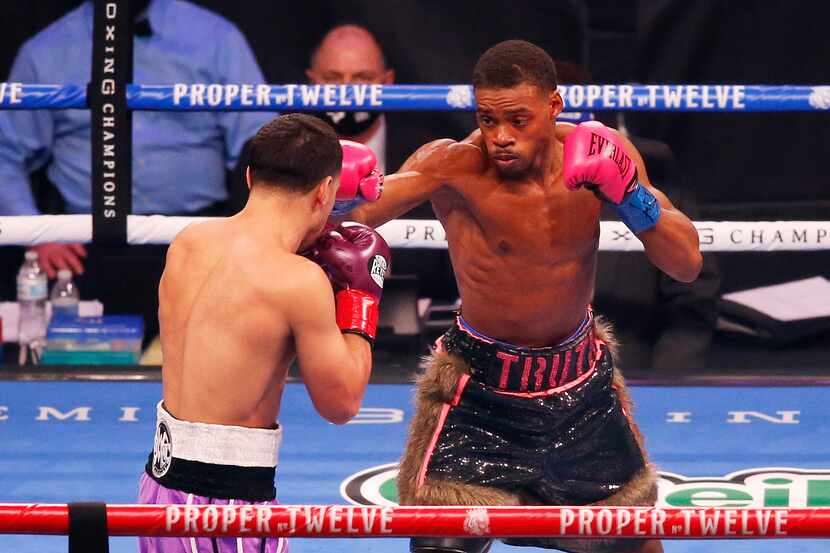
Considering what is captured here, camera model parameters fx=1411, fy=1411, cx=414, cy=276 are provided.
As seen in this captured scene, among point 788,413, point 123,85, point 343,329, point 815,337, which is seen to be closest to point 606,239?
point 788,413

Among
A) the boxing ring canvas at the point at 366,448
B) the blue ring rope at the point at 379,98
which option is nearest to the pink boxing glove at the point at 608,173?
the boxing ring canvas at the point at 366,448

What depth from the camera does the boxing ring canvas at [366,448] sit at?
380 cm

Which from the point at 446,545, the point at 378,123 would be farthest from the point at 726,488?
the point at 378,123

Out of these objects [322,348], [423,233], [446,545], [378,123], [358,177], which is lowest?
[446,545]

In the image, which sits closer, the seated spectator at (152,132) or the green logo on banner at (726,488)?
the green logo on banner at (726,488)

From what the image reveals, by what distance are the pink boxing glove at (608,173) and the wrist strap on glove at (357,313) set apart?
1.85 ft

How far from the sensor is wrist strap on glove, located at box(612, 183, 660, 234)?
297 centimetres

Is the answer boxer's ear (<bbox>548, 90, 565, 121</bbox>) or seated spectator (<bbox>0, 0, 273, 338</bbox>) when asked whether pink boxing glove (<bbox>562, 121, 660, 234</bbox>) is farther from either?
seated spectator (<bbox>0, 0, 273, 338</bbox>)

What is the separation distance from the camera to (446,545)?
2.87m

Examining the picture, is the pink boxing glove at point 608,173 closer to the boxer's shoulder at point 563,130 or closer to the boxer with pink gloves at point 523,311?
the boxer with pink gloves at point 523,311

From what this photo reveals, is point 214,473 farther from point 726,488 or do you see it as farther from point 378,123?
point 378,123

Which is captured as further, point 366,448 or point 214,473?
point 366,448

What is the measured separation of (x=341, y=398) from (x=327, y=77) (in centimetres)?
298

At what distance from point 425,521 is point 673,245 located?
1091mm
